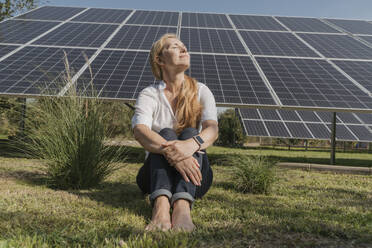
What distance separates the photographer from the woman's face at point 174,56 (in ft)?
9.66

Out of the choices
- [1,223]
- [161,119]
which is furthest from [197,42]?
[1,223]

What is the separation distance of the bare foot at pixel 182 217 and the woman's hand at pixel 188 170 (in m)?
0.20

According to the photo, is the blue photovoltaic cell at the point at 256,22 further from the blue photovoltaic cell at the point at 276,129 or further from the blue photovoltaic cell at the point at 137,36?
the blue photovoltaic cell at the point at 276,129

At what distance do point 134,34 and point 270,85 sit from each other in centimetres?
558

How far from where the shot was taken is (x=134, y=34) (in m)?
9.89

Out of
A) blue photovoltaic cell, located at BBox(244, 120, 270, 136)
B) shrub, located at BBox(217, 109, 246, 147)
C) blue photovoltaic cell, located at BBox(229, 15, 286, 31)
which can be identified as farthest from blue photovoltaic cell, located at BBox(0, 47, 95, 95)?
shrub, located at BBox(217, 109, 246, 147)

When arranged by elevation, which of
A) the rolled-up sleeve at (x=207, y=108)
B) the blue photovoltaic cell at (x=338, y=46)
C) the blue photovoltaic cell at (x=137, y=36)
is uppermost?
the blue photovoltaic cell at (x=137, y=36)

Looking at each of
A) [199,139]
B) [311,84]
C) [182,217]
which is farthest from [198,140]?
[311,84]

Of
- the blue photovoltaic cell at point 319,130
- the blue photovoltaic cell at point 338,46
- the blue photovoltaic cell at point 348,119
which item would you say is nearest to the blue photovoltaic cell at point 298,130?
the blue photovoltaic cell at point 319,130

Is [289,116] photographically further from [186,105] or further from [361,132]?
[186,105]

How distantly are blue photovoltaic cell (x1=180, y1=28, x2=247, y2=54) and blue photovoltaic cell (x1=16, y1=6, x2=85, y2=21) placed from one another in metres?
5.51

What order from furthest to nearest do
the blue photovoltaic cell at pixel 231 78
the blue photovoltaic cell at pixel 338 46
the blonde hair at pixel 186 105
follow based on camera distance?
the blue photovoltaic cell at pixel 338 46
the blue photovoltaic cell at pixel 231 78
the blonde hair at pixel 186 105

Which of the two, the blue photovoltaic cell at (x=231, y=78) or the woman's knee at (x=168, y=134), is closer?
the woman's knee at (x=168, y=134)

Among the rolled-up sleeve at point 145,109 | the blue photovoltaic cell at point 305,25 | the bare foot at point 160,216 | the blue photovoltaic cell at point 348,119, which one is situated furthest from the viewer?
the blue photovoltaic cell at point 348,119
